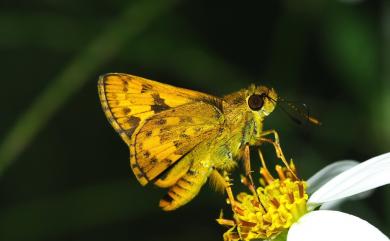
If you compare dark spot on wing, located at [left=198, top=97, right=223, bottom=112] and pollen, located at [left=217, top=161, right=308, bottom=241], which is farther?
dark spot on wing, located at [left=198, top=97, right=223, bottom=112]

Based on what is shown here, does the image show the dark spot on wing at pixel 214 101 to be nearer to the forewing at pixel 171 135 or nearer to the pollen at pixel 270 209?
the forewing at pixel 171 135

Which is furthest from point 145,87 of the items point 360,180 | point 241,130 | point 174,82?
point 174,82

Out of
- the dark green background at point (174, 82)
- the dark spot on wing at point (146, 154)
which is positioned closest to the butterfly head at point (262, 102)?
the dark spot on wing at point (146, 154)

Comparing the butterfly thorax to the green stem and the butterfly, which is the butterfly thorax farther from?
the green stem

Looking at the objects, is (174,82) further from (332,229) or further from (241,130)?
(332,229)

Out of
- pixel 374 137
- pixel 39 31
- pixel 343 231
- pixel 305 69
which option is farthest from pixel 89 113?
pixel 343 231

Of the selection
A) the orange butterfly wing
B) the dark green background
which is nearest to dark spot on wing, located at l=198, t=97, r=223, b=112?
the orange butterfly wing

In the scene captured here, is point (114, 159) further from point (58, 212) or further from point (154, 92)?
point (154, 92)
